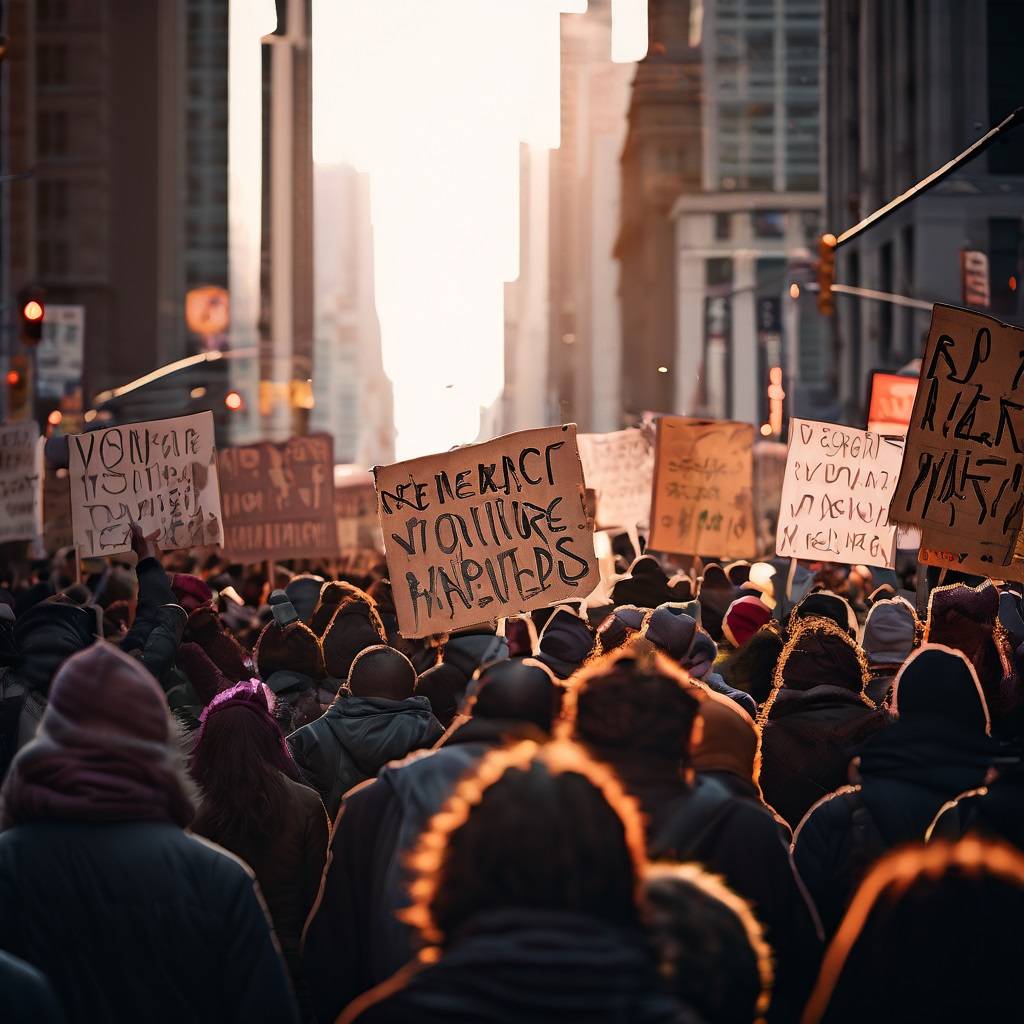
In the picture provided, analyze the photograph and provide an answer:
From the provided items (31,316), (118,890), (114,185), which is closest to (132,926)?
(118,890)

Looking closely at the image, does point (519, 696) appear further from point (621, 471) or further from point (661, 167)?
point (661, 167)

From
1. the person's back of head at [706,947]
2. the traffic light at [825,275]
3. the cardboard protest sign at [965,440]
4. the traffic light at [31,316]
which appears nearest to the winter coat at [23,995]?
the person's back of head at [706,947]

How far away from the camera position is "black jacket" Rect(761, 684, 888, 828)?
6301 mm

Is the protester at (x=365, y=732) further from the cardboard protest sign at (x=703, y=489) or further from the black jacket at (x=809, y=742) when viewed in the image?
the cardboard protest sign at (x=703, y=489)

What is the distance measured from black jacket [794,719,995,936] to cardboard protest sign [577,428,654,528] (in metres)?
12.8

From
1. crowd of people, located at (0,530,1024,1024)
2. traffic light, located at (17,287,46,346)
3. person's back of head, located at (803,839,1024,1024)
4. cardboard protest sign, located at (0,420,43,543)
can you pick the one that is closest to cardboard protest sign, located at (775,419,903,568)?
crowd of people, located at (0,530,1024,1024)

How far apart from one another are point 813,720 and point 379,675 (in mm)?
1602

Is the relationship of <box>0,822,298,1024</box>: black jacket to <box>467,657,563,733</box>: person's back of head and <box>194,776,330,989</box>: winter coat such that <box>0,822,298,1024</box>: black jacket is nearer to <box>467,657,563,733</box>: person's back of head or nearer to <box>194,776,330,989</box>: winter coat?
<box>467,657,563,733</box>: person's back of head

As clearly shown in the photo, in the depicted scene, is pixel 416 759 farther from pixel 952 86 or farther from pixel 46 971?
pixel 952 86

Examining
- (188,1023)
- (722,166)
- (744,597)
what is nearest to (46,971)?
(188,1023)

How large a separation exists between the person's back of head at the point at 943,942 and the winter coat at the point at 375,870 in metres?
1.13

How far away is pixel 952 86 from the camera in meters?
50.4

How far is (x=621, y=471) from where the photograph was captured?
17922mm

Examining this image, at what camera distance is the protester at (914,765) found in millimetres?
4871
